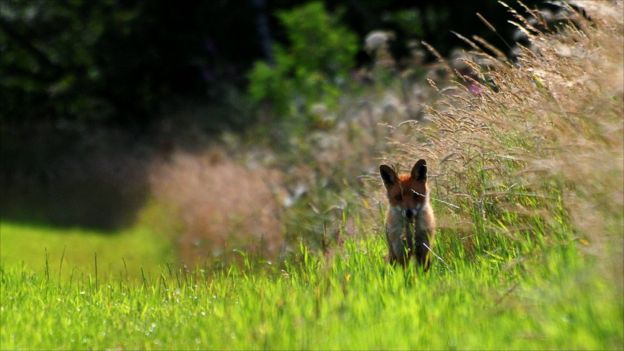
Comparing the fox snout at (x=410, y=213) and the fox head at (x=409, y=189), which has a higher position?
the fox head at (x=409, y=189)

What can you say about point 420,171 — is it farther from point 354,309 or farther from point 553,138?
point 354,309

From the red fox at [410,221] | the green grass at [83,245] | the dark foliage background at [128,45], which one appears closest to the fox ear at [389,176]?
the red fox at [410,221]

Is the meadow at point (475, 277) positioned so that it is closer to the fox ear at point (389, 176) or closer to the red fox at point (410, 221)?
the red fox at point (410, 221)

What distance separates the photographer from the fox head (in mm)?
7855

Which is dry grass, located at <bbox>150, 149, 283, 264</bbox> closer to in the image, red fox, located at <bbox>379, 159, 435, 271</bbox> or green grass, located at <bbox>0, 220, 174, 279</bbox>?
green grass, located at <bbox>0, 220, 174, 279</bbox>

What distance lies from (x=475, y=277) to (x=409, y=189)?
1.03 m

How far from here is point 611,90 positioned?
663 centimetres

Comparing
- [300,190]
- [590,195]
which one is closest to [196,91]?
[300,190]

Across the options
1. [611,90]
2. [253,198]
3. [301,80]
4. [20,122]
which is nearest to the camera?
[611,90]

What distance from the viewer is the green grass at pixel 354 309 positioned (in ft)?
19.5

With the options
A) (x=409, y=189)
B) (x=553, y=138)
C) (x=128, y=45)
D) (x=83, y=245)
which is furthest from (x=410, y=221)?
(x=128, y=45)

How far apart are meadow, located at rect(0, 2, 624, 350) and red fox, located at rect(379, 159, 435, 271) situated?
0.59 feet

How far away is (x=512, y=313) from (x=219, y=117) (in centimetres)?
2048

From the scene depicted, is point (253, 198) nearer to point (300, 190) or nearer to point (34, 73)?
point (300, 190)
